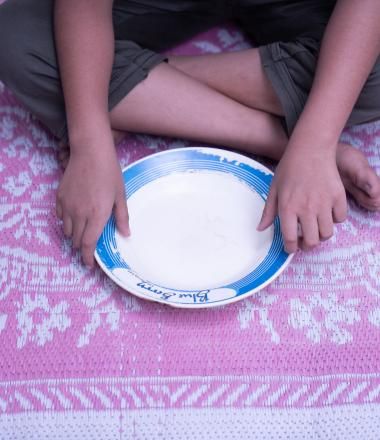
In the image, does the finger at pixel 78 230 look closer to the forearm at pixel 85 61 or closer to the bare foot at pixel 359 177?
the forearm at pixel 85 61

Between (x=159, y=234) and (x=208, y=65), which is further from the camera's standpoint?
(x=208, y=65)

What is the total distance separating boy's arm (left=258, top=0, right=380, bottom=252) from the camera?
610 mm

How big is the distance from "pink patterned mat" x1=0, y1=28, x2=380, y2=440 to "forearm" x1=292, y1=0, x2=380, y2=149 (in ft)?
0.47

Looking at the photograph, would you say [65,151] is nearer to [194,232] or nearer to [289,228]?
[194,232]

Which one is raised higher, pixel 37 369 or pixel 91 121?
pixel 91 121

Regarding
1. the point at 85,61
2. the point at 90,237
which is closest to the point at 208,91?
the point at 85,61

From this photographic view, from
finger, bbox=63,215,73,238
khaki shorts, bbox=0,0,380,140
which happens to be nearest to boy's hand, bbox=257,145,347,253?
khaki shorts, bbox=0,0,380,140

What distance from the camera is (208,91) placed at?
2.50ft

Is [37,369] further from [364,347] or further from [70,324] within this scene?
[364,347]

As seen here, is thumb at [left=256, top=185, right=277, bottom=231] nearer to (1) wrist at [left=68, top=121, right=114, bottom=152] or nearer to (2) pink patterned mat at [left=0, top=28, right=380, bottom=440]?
(2) pink patterned mat at [left=0, top=28, right=380, bottom=440]

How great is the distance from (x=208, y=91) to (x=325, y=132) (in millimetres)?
186

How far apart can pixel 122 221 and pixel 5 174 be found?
0.72 ft

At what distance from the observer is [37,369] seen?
632mm

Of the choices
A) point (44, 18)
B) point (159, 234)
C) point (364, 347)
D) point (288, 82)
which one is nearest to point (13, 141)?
point (44, 18)
